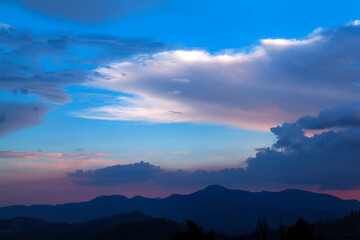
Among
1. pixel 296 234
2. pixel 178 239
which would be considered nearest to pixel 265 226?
pixel 296 234

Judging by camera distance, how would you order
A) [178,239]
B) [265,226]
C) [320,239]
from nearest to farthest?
[178,239]
[265,226]
[320,239]

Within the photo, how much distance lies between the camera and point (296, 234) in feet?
427

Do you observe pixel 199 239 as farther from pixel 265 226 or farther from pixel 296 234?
pixel 296 234

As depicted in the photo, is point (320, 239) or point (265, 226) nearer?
point (265, 226)

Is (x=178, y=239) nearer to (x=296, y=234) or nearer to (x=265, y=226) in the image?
(x=265, y=226)

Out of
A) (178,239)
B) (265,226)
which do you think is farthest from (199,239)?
(265,226)

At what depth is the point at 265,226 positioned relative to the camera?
117 meters

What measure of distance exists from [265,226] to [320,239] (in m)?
24.9

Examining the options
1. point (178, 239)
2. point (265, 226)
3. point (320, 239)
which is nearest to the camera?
point (178, 239)

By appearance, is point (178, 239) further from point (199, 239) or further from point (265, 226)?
point (265, 226)

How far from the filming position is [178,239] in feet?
353

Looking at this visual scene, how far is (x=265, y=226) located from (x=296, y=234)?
20.1 meters

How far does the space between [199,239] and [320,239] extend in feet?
151

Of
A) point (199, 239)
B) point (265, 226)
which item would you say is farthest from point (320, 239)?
point (199, 239)
